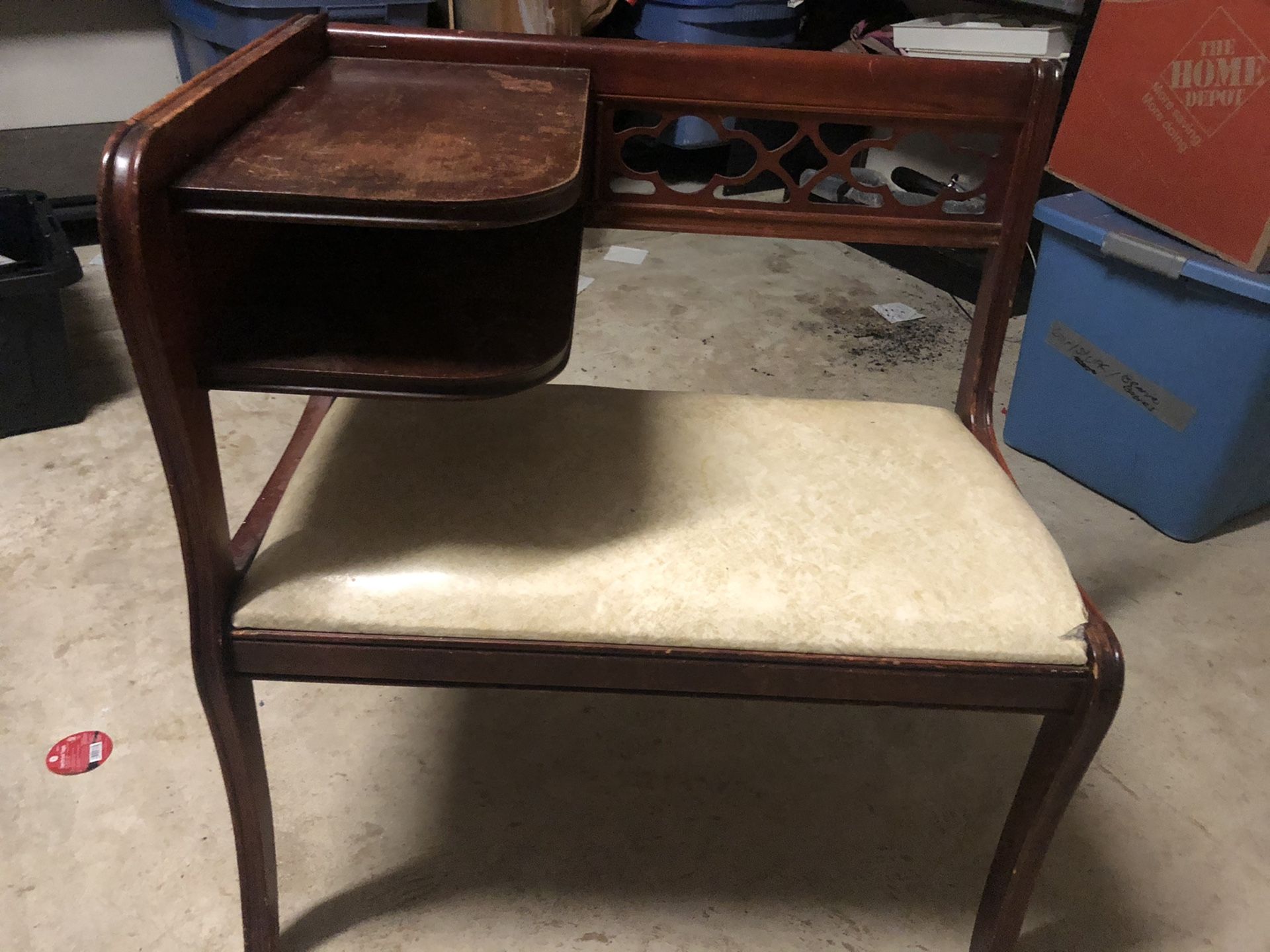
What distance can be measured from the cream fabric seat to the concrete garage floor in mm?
448

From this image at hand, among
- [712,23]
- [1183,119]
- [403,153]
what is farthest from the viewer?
[712,23]

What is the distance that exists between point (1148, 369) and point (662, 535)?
120 cm

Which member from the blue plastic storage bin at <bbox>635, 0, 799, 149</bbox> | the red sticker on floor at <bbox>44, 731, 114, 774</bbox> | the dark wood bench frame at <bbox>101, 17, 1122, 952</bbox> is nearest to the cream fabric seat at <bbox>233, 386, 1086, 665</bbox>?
the dark wood bench frame at <bbox>101, 17, 1122, 952</bbox>

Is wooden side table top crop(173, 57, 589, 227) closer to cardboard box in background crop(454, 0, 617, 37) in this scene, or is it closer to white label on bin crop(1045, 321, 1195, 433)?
white label on bin crop(1045, 321, 1195, 433)

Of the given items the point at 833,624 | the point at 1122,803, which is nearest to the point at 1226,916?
the point at 1122,803

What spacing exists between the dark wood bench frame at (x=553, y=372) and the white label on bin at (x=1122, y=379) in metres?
0.76

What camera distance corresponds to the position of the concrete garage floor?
101 centimetres

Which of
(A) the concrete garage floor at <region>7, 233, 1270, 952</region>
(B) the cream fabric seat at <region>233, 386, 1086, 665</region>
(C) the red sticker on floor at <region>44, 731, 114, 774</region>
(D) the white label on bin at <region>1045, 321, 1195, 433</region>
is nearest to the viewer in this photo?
(B) the cream fabric seat at <region>233, 386, 1086, 665</region>

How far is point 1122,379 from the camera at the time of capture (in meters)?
1.67

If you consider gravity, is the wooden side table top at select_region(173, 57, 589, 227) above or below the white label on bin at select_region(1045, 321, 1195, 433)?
above

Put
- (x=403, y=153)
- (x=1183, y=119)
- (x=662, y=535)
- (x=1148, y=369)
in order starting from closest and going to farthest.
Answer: (x=403, y=153) → (x=662, y=535) → (x=1183, y=119) → (x=1148, y=369)

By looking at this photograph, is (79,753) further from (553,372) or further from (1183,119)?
(1183,119)

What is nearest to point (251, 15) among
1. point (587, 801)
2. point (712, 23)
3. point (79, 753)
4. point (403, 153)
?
point (712, 23)

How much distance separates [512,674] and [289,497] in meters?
0.26
